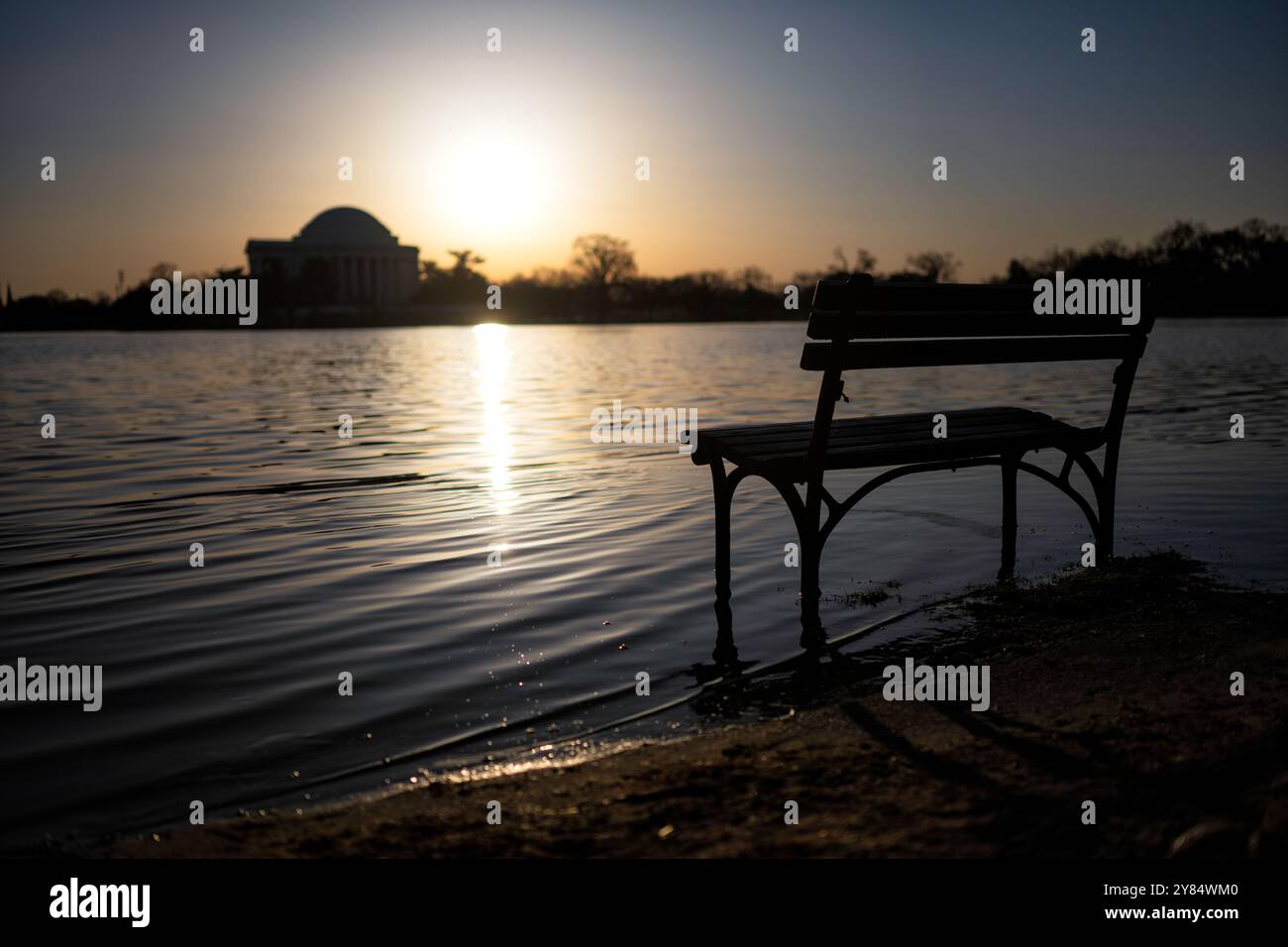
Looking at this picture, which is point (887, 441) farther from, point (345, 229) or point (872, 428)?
point (345, 229)

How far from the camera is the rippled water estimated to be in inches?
157

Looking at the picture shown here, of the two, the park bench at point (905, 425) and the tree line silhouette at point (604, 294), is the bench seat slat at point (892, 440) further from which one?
the tree line silhouette at point (604, 294)

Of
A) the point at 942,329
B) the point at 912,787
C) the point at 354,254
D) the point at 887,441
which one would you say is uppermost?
the point at 354,254

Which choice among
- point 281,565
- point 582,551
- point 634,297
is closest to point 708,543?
point 582,551

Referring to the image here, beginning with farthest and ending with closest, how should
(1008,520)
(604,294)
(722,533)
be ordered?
(604,294), (1008,520), (722,533)

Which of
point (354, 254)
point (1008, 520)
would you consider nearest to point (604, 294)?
point (354, 254)

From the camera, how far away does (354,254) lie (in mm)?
154375

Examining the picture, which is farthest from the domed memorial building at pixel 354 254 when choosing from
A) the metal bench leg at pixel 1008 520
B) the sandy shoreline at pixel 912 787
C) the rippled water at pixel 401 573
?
the sandy shoreline at pixel 912 787

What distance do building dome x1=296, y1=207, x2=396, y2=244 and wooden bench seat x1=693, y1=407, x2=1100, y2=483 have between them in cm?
15880

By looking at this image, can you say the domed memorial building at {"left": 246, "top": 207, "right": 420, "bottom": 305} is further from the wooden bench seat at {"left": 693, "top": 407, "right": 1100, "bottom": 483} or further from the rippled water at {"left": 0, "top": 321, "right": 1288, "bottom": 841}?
the wooden bench seat at {"left": 693, "top": 407, "right": 1100, "bottom": 483}

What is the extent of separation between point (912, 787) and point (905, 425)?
3364mm

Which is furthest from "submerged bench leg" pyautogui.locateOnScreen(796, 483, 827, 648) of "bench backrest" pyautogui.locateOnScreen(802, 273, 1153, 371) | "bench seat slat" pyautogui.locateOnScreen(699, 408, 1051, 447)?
"bench backrest" pyautogui.locateOnScreen(802, 273, 1153, 371)

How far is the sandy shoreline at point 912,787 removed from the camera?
269cm
